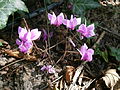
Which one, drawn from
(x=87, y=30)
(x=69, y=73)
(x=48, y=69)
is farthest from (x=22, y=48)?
(x=87, y=30)

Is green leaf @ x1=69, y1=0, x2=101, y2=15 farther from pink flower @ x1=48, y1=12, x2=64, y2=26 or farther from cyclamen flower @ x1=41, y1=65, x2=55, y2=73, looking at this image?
cyclamen flower @ x1=41, y1=65, x2=55, y2=73

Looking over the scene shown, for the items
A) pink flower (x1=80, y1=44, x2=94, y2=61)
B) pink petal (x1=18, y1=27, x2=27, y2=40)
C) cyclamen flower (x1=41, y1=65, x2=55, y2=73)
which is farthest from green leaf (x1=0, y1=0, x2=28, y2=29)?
pink flower (x1=80, y1=44, x2=94, y2=61)

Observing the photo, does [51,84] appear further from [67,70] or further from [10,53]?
[10,53]

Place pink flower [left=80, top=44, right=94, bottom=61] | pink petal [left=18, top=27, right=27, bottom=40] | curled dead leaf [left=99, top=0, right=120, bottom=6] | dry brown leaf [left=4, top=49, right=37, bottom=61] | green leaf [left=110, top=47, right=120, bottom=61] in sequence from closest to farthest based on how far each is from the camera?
pink petal [left=18, top=27, right=27, bottom=40] → pink flower [left=80, top=44, right=94, bottom=61] → dry brown leaf [left=4, top=49, right=37, bottom=61] → green leaf [left=110, top=47, right=120, bottom=61] → curled dead leaf [left=99, top=0, right=120, bottom=6]

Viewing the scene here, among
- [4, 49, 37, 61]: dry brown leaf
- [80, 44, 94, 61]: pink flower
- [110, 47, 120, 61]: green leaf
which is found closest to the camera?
[80, 44, 94, 61]: pink flower

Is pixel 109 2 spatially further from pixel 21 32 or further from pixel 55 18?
pixel 21 32
